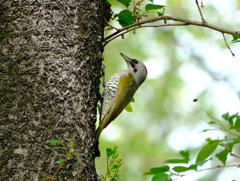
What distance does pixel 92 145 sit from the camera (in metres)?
2.25

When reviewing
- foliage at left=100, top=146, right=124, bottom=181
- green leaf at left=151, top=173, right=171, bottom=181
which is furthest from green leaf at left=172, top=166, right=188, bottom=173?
foliage at left=100, top=146, right=124, bottom=181

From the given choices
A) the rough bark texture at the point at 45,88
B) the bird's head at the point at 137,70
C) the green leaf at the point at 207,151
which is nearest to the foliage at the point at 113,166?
the rough bark texture at the point at 45,88

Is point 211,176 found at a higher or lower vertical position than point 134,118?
lower

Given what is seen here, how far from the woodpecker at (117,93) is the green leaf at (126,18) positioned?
1.00 m

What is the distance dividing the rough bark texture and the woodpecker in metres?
1.19

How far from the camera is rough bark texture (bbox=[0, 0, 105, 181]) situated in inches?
77.9

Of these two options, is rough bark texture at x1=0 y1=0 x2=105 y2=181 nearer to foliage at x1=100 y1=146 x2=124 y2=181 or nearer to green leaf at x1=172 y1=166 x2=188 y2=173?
foliage at x1=100 y1=146 x2=124 y2=181

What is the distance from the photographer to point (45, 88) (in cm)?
211

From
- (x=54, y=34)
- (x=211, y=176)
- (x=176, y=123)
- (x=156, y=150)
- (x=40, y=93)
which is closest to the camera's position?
(x=40, y=93)

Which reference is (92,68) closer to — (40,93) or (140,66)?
(40,93)

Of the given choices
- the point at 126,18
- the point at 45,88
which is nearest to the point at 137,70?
the point at 126,18

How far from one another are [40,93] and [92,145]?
1.57 ft

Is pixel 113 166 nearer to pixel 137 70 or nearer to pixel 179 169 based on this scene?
pixel 179 169

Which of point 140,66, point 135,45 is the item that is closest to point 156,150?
point 135,45
